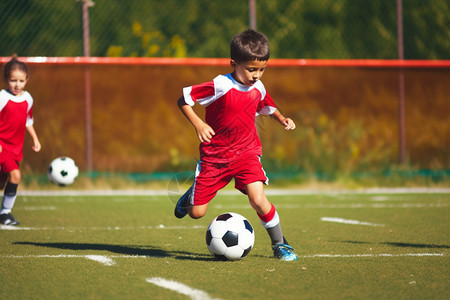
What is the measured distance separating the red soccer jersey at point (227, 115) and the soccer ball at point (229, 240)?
528mm

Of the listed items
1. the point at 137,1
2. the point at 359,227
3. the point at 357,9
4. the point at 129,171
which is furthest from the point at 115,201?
the point at 357,9

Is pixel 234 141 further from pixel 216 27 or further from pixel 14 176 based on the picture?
pixel 216 27

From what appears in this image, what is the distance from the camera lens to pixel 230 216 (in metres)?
6.23

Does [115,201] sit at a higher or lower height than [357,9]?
lower

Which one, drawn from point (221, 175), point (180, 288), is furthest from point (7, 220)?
point (180, 288)

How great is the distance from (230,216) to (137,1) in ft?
47.2

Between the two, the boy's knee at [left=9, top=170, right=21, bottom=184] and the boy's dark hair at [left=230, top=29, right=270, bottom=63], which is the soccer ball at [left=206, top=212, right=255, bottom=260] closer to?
the boy's dark hair at [left=230, top=29, right=270, bottom=63]

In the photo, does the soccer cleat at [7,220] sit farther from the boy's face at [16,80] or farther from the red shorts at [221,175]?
the red shorts at [221,175]

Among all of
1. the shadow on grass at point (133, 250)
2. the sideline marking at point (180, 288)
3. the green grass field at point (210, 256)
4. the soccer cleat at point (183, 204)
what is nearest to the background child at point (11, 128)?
the green grass field at point (210, 256)

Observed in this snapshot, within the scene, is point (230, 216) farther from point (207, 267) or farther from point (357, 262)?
point (357, 262)

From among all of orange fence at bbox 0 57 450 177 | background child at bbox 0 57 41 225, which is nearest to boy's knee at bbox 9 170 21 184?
background child at bbox 0 57 41 225

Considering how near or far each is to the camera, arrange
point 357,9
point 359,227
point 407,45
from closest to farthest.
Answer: point 359,227 < point 407,45 < point 357,9

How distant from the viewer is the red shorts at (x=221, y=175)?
6.08m

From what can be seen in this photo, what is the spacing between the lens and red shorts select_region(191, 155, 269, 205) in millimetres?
6078
